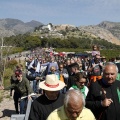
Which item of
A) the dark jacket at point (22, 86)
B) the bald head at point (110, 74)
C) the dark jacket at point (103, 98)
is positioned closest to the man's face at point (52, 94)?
the dark jacket at point (103, 98)

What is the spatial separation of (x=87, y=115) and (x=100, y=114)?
0.93m

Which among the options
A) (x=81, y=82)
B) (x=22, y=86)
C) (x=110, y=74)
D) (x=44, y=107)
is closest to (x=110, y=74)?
(x=110, y=74)

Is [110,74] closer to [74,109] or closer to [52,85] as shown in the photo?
[52,85]

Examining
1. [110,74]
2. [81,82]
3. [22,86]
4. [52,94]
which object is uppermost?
[110,74]

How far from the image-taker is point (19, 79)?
25.8 feet

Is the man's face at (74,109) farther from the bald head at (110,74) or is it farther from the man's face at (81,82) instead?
the man's face at (81,82)

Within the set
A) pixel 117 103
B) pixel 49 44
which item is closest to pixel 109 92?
pixel 117 103

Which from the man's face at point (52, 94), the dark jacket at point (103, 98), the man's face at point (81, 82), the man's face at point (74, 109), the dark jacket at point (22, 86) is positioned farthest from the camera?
the dark jacket at point (22, 86)

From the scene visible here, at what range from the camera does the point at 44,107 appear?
3.69 m

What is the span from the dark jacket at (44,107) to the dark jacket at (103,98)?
1.58ft

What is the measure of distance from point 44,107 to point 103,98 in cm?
74

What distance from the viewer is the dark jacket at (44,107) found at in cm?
367

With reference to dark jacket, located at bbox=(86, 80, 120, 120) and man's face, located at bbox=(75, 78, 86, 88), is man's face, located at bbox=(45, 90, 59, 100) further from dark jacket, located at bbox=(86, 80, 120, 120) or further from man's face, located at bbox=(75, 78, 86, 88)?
man's face, located at bbox=(75, 78, 86, 88)

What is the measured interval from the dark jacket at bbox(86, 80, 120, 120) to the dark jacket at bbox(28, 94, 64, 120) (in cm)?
48
